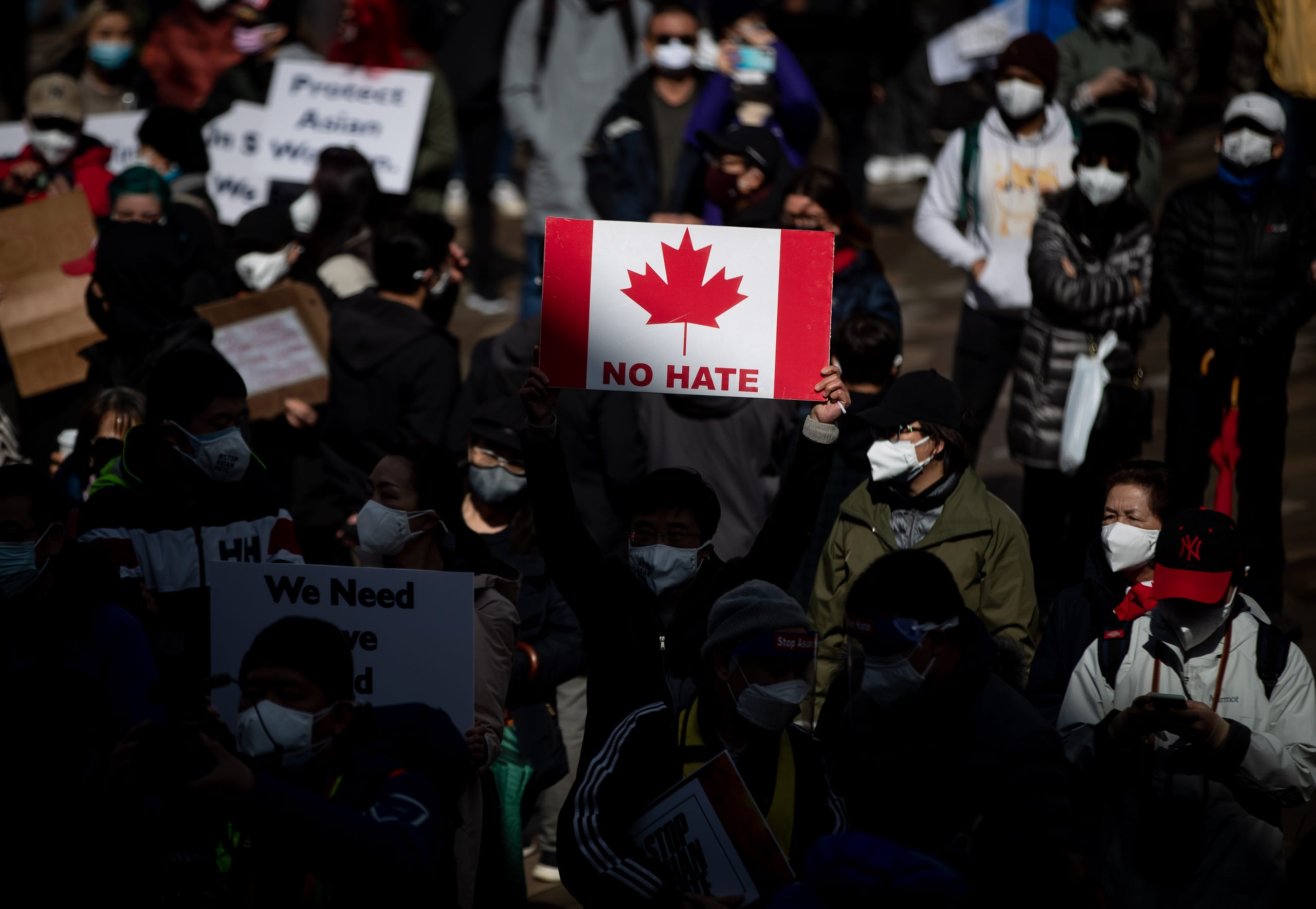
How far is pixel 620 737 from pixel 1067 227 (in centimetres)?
405

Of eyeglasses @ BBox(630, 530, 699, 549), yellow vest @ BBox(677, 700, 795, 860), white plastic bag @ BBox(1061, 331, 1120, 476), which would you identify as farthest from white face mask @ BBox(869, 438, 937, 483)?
white plastic bag @ BBox(1061, 331, 1120, 476)

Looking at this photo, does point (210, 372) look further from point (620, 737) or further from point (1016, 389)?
point (1016, 389)

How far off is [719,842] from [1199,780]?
138 centimetres

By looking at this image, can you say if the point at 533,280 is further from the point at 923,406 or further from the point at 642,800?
the point at 642,800

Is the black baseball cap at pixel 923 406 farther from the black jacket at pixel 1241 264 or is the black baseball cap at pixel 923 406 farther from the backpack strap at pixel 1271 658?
the black jacket at pixel 1241 264

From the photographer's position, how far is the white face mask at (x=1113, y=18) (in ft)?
29.0

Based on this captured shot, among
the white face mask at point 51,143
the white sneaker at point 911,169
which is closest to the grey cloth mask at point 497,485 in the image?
the white face mask at point 51,143

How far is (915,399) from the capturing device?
505 centimetres

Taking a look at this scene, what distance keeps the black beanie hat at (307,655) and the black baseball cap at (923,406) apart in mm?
2113

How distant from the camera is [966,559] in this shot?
16.3 ft

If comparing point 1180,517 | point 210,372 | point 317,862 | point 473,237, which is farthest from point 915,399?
point 473,237

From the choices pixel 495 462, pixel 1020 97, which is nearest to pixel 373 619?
pixel 495 462

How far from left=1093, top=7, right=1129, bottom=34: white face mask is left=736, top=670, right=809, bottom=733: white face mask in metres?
6.41

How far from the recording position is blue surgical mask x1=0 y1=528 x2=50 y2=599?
415 cm
